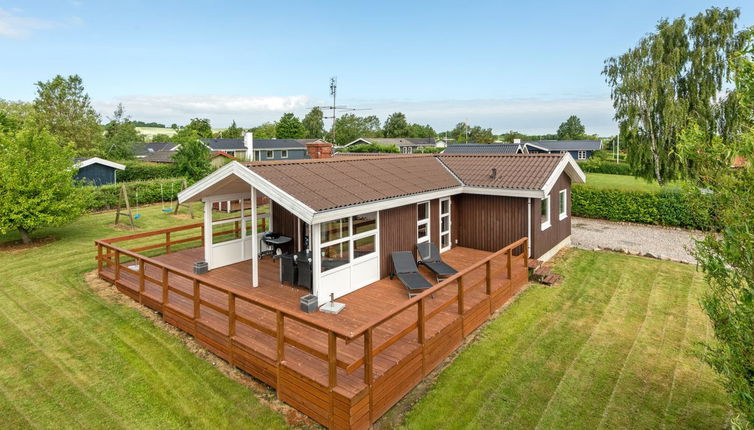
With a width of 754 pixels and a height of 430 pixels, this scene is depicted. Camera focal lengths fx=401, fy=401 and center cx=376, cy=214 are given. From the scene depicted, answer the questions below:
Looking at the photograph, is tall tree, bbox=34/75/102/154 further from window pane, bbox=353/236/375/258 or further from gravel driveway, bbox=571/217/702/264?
gravel driveway, bbox=571/217/702/264

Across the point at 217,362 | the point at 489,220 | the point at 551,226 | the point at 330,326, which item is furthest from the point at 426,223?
the point at 330,326

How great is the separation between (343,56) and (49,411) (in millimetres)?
29658

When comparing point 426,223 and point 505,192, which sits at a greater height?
point 505,192

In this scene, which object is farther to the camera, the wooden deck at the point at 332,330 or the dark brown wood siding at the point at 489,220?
the dark brown wood siding at the point at 489,220

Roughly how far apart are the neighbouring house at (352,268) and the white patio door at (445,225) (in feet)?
0.18

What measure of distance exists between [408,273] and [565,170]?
742 centimetres

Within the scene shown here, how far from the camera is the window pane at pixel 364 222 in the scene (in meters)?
8.29

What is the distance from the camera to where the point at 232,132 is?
69.7m

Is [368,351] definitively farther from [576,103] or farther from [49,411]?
[576,103]

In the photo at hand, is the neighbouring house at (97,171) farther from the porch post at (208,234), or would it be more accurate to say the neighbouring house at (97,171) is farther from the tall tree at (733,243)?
the tall tree at (733,243)

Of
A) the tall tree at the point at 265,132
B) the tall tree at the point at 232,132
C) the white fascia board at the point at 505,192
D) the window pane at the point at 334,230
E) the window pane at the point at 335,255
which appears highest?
the tall tree at the point at 265,132

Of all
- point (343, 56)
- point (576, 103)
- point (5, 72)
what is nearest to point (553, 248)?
point (343, 56)

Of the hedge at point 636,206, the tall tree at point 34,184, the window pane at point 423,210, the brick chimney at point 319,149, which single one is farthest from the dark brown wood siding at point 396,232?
the hedge at point 636,206

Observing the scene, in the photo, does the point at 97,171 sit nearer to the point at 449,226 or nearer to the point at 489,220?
the point at 449,226
